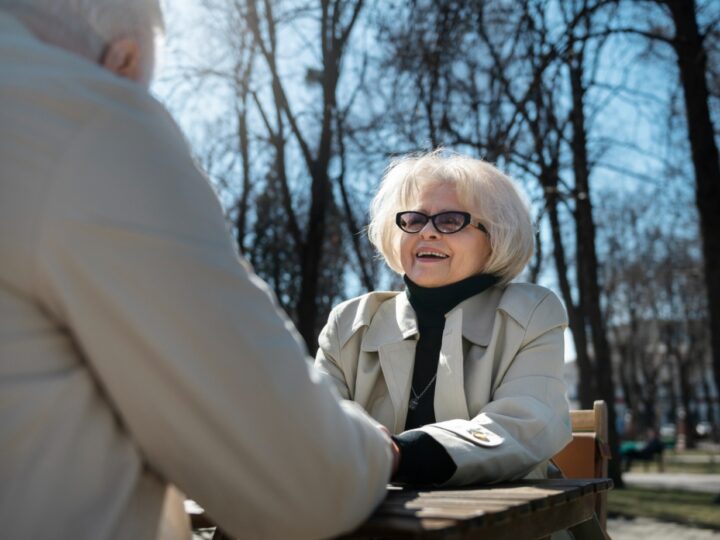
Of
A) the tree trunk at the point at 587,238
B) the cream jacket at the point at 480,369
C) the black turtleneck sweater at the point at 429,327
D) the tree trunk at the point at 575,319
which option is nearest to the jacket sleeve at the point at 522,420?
the cream jacket at the point at 480,369

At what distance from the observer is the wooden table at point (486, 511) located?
4.21 ft

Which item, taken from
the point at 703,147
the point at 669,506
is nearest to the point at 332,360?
the point at 703,147

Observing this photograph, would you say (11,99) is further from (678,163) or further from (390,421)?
(678,163)

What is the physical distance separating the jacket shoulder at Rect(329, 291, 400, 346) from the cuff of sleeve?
37.2 inches

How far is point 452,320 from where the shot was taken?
8.43 feet

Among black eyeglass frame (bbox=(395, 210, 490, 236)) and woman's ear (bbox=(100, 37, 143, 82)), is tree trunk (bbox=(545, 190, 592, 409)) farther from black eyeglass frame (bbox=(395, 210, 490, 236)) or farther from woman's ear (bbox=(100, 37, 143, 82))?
woman's ear (bbox=(100, 37, 143, 82))

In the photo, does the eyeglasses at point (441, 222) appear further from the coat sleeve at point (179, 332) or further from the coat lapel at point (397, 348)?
the coat sleeve at point (179, 332)

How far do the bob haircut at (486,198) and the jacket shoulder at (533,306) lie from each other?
0.13 meters

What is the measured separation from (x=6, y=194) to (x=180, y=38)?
35.6ft

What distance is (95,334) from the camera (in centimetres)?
111

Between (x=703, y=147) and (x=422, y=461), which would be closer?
(x=422, y=461)

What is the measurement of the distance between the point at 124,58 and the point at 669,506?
1180 cm

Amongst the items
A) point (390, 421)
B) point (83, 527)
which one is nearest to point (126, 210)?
point (83, 527)

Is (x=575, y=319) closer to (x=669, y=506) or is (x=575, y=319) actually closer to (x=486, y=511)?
(x=669, y=506)
